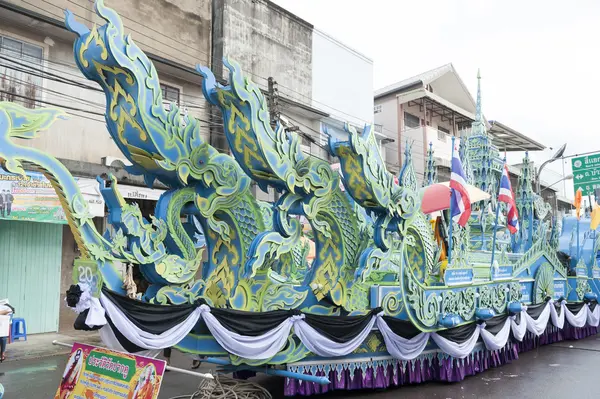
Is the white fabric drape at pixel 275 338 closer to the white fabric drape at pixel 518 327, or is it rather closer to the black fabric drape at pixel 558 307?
the white fabric drape at pixel 518 327

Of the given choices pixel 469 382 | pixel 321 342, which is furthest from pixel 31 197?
pixel 469 382

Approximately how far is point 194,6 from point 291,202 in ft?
29.2

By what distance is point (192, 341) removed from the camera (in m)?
5.00

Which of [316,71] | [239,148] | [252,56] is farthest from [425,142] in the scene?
[239,148]

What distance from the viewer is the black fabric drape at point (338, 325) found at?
555 centimetres

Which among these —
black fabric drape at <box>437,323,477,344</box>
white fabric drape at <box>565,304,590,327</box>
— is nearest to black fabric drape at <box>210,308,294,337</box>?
black fabric drape at <box>437,323,477,344</box>

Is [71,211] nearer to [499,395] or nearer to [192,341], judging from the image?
[192,341]

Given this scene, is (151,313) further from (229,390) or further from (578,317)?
(578,317)

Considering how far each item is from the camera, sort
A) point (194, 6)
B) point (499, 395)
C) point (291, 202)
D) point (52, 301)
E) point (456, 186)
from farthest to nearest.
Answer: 1. point (194, 6)
2. point (52, 301)
3. point (456, 186)
4. point (499, 395)
5. point (291, 202)

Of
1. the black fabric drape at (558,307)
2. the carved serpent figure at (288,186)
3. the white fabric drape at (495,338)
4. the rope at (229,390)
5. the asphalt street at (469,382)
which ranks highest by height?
the carved serpent figure at (288,186)

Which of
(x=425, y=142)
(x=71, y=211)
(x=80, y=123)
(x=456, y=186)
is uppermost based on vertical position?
(x=425, y=142)

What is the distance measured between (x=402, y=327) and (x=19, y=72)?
8518 millimetres

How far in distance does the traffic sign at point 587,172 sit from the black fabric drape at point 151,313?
15.5 meters

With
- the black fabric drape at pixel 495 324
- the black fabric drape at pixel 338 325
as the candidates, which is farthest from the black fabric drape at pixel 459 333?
the black fabric drape at pixel 338 325
